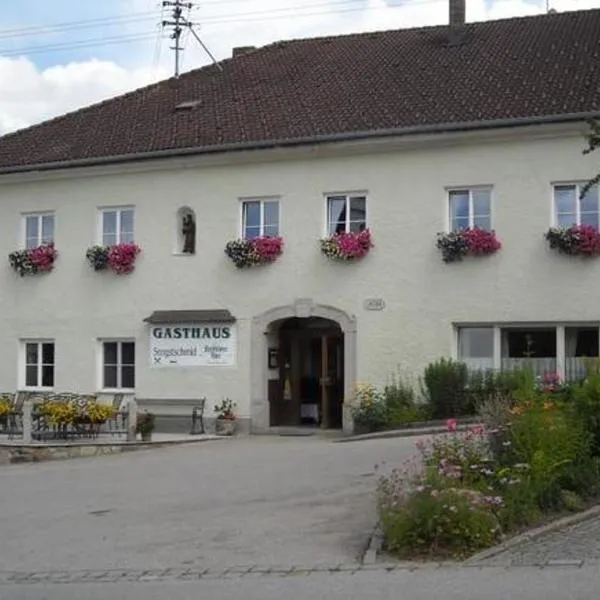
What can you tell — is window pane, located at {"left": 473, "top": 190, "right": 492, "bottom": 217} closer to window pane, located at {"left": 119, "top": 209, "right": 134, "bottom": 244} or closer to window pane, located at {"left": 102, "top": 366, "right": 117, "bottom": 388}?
window pane, located at {"left": 119, "top": 209, "right": 134, "bottom": 244}

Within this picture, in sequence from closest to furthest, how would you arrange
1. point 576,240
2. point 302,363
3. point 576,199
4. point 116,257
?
point 576,240 → point 576,199 → point 116,257 → point 302,363

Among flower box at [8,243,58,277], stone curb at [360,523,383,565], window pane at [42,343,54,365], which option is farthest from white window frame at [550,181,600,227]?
stone curb at [360,523,383,565]

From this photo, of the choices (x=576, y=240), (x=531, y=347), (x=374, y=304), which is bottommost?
(x=531, y=347)

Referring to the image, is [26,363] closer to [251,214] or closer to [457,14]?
[251,214]

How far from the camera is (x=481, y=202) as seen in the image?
2184 centimetres

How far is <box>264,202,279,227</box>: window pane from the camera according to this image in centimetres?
2344

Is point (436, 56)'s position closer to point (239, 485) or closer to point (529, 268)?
point (529, 268)

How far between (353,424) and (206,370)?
373 cm

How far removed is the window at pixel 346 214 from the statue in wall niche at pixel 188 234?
326 cm

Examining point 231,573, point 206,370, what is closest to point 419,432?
point 206,370

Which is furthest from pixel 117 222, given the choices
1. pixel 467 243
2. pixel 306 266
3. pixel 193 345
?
pixel 467 243

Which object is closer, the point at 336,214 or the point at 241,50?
the point at 336,214

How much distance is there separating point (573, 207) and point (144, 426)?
9.42 metres

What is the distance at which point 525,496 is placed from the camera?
32.7 ft
